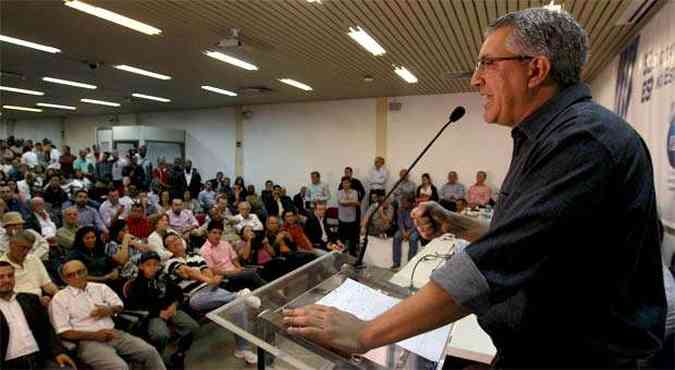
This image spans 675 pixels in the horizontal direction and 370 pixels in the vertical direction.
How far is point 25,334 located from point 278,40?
3.69 m

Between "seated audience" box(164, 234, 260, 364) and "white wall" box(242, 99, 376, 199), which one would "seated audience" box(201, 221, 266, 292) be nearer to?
"seated audience" box(164, 234, 260, 364)

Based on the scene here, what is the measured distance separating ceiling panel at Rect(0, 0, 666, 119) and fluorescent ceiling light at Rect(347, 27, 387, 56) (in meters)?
0.11

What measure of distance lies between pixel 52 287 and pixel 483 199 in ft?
22.4

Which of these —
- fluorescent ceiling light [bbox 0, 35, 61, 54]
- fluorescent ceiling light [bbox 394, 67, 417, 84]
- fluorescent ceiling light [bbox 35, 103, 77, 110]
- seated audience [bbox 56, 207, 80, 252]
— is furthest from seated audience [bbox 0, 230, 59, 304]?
fluorescent ceiling light [bbox 35, 103, 77, 110]

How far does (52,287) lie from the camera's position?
10.6 ft

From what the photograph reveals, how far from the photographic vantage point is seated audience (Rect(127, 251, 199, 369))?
117 inches

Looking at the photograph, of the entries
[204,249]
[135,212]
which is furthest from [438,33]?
[135,212]

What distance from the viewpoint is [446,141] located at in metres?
8.22

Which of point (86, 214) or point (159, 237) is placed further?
point (86, 214)

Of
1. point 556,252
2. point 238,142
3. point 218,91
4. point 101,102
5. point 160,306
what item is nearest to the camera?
point 556,252

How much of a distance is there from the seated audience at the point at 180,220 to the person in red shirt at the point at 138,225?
0.57 meters

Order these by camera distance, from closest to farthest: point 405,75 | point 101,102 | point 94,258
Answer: point 94,258 < point 405,75 < point 101,102

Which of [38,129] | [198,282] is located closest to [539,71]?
[198,282]

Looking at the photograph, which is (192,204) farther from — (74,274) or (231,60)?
(74,274)
